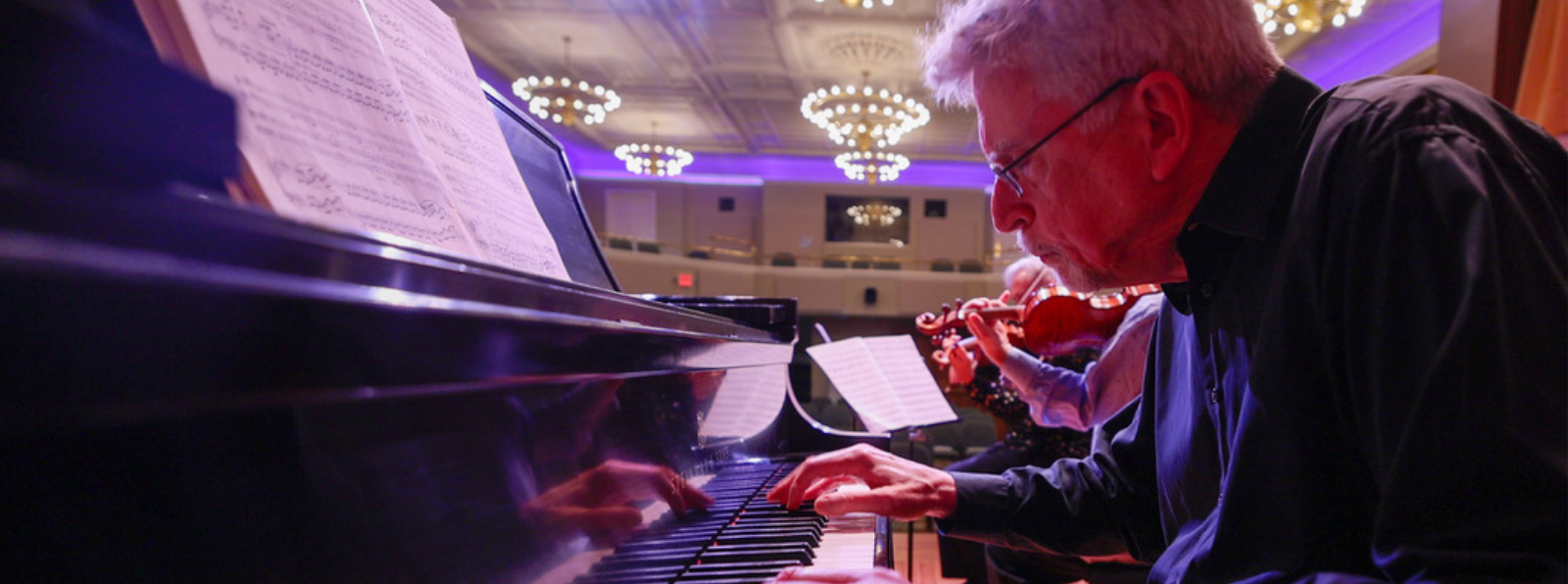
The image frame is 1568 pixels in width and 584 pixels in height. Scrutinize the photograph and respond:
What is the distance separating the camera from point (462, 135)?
1.40m

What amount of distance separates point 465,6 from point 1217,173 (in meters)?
10.9

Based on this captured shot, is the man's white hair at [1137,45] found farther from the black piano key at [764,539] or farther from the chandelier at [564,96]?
the chandelier at [564,96]

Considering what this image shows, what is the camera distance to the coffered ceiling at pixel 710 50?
1014 cm

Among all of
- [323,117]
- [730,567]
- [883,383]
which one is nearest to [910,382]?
[883,383]

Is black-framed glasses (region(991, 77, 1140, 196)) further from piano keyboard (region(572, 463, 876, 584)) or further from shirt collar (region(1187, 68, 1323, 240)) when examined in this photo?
piano keyboard (region(572, 463, 876, 584))

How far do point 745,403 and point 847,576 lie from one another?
0.79 metres

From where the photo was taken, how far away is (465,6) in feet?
33.5

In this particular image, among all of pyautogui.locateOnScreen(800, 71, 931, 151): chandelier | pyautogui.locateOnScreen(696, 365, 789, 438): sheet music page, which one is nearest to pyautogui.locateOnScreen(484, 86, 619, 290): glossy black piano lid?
pyautogui.locateOnScreen(696, 365, 789, 438): sheet music page

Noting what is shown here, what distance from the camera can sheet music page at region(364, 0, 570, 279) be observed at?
127cm

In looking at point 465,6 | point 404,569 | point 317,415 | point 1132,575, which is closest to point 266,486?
point 317,415

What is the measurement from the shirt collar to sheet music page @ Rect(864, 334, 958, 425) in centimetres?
229

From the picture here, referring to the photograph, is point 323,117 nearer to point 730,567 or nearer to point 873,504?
point 730,567

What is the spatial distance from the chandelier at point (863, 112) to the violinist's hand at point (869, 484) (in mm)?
10637

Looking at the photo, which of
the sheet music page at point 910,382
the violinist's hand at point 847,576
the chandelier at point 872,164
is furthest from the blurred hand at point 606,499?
the chandelier at point 872,164
